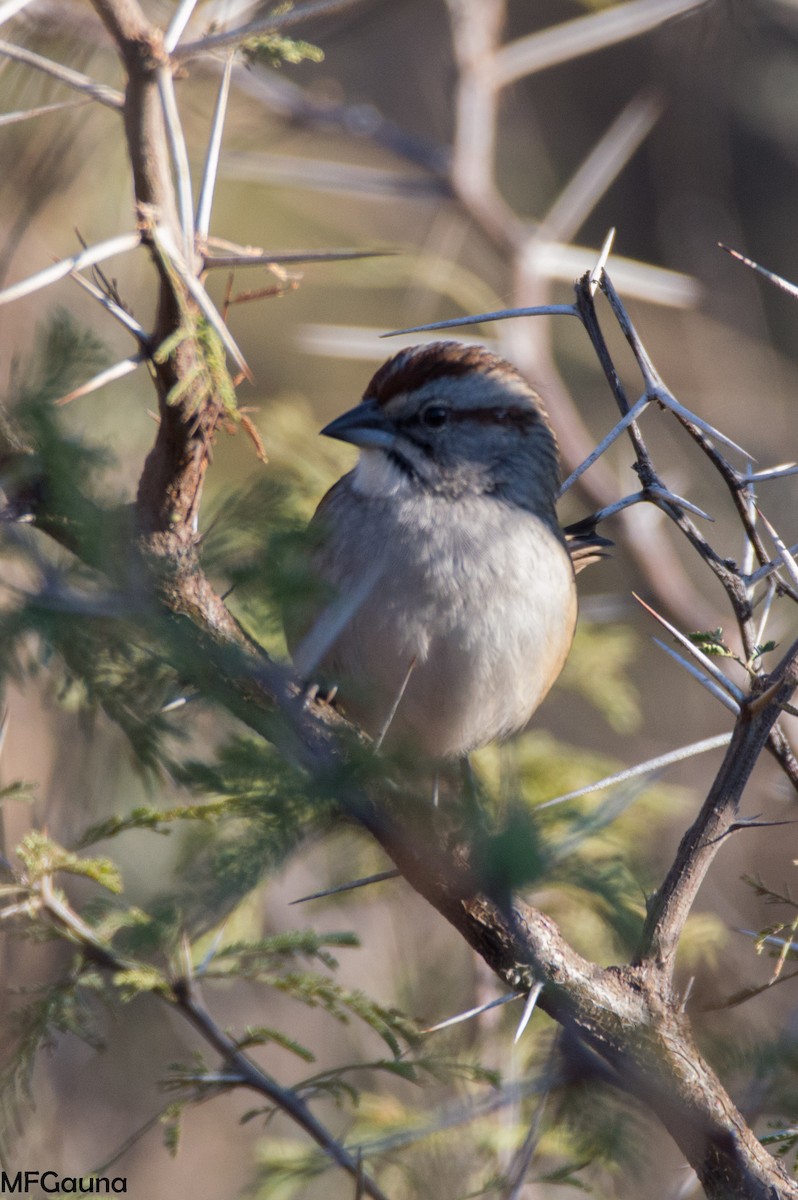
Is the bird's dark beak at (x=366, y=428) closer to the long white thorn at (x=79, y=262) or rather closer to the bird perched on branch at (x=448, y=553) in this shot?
the bird perched on branch at (x=448, y=553)

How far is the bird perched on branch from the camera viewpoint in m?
3.73

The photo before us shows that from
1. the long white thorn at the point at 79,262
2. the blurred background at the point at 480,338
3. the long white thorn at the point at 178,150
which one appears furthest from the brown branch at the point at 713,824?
the long white thorn at the point at 79,262

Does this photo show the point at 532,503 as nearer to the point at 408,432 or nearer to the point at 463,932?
the point at 408,432

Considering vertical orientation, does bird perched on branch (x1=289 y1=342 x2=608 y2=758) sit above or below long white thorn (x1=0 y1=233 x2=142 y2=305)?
below

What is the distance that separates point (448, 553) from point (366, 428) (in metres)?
0.57

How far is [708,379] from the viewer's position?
8.39 meters

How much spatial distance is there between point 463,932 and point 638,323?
673 centimetres

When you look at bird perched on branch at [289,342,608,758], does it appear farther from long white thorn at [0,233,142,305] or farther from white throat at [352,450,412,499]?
long white thorn at [0,233,142,305]

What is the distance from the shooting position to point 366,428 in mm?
4023

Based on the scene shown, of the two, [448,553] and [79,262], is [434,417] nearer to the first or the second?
[448,553]

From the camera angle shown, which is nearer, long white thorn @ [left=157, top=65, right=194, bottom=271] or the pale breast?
long white thorn @ [left=157, top=65, right=194, bottom=271]

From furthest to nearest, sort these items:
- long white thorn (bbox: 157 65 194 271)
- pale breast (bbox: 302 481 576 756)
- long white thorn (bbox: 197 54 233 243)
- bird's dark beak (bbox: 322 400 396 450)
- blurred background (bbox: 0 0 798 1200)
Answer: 1. blurred background (bbox: 0 0 798 1200)
2. bird's dark beak (bbox: 322 400 396 450)
3. pale breast (bbox: 302 481 576 756)
4. long white thorn (bbox: 197 54 233 243)
5. long white thorn (bbox: 157 65 194 271)

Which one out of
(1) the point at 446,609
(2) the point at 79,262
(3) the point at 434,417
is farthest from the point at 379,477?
(2) the point at 79,262

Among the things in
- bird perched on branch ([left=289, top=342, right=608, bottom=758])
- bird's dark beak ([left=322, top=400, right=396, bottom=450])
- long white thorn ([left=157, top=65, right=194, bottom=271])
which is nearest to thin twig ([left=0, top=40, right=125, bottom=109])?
long white thorn ([left=157, top=65, right=194, bottom=271])
